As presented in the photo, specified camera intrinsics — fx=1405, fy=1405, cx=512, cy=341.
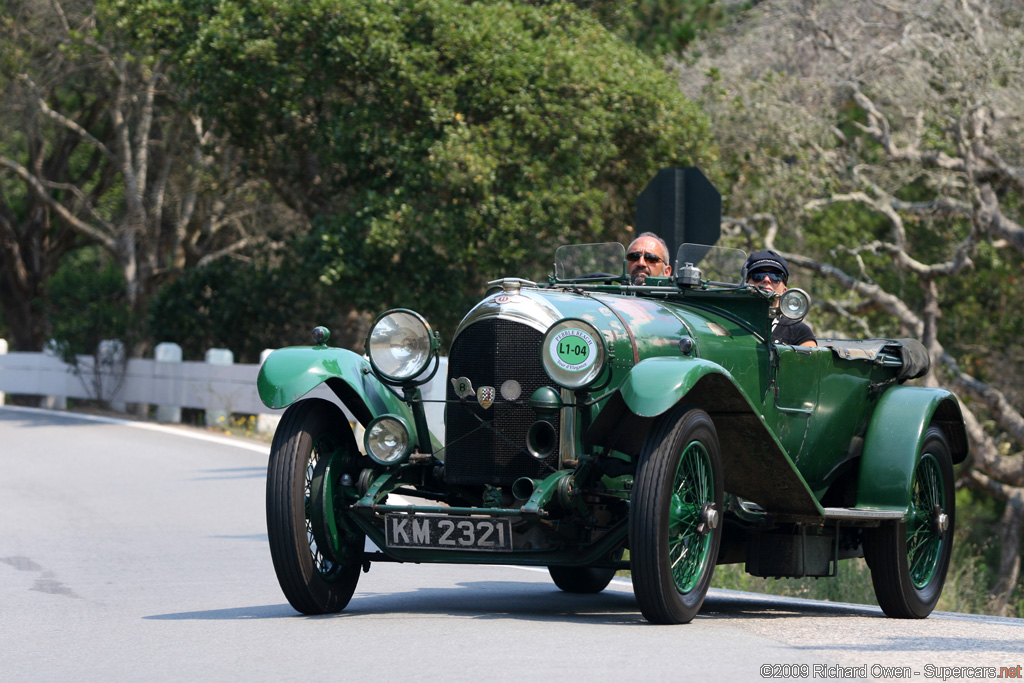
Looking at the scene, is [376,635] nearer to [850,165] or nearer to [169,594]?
[169,594]

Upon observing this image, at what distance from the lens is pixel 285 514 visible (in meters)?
6.52

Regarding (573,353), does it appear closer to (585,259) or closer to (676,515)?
(676,515)

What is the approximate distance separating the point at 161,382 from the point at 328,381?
17019 millimetres

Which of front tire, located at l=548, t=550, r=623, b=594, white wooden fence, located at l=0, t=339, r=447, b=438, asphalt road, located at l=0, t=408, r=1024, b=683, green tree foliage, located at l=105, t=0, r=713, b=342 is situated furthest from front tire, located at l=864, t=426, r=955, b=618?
green tree foliage, located at l=105, t=0, r=713, b=342

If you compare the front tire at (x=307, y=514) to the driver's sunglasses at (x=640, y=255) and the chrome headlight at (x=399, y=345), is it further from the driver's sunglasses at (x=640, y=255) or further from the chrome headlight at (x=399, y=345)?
the driver's sunglasses at (x=640, y=255)

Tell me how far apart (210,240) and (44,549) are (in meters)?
23.8

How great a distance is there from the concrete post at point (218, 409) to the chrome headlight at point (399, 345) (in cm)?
1466

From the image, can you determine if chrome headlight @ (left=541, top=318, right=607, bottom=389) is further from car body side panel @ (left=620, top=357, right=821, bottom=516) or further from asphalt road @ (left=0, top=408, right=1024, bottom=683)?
asphalt road @ (left=0, top=408, right=1024, bottom=683)

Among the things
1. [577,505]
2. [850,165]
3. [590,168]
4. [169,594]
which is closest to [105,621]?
[169,594]

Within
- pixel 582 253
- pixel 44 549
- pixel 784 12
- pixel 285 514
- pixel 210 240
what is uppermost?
pixel 784 12

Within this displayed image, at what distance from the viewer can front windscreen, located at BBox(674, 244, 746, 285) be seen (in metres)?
7.87

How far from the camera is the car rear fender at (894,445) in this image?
7617 mm
